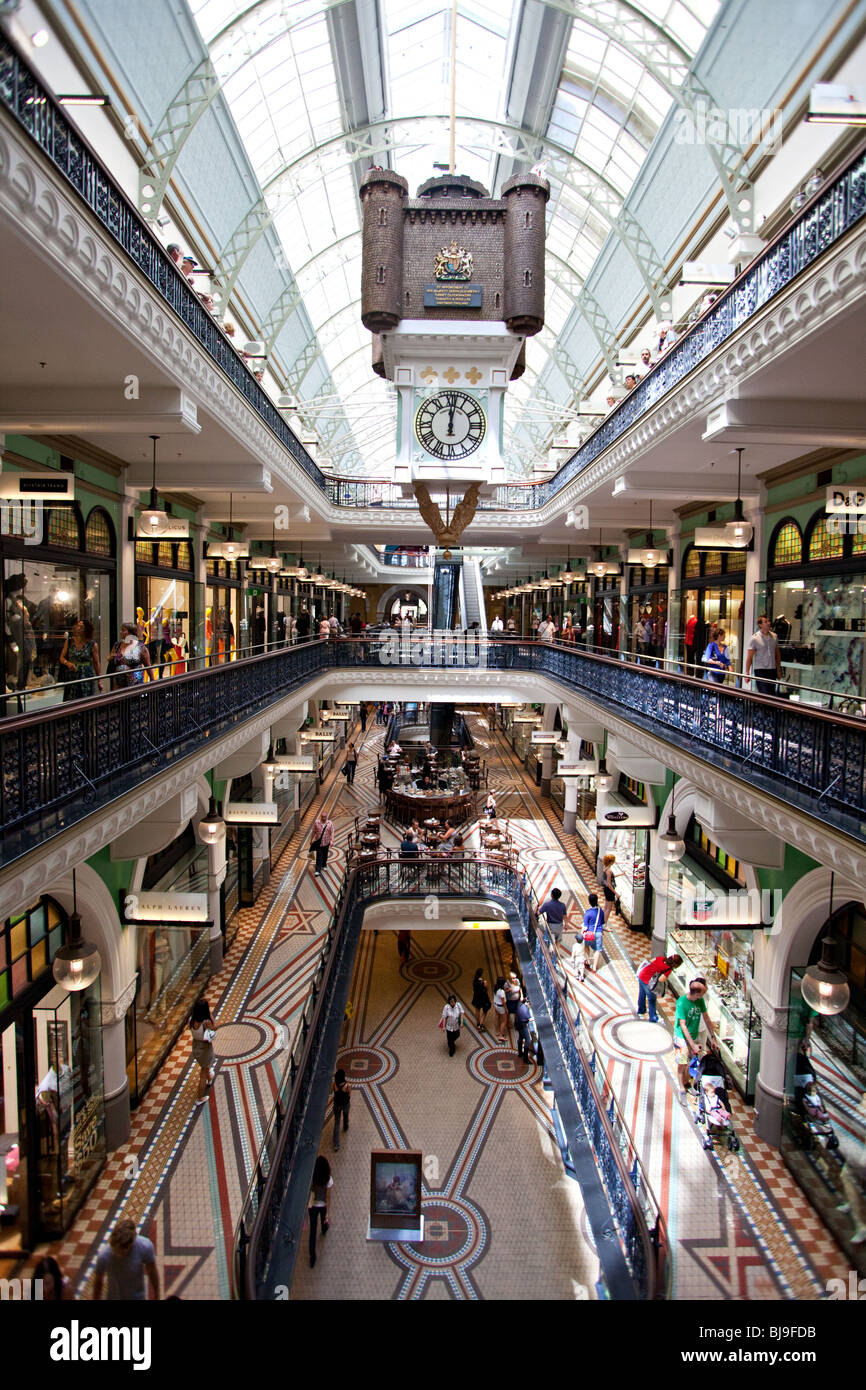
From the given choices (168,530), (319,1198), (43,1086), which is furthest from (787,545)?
(43,1086)

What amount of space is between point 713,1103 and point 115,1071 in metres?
7.32

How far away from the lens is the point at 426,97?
60.5 ft

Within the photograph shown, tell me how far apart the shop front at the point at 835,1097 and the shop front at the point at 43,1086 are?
7494 millimetres

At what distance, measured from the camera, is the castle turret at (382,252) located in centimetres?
1196

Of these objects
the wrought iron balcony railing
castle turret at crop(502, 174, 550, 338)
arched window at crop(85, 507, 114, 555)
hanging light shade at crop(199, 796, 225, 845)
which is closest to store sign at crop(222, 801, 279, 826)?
the wrought iron balcony railing

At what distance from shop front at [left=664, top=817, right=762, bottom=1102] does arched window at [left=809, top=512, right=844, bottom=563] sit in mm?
4095

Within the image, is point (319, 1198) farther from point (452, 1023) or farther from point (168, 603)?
point (168, 603)

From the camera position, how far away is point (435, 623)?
2292 cm

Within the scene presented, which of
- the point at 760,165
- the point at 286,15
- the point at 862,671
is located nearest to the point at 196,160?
the point at 286,15

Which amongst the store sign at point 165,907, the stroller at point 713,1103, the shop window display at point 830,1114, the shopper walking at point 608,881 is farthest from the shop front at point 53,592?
the shopper walking at point 608,881

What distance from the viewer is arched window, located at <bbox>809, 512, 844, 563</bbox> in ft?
30.1

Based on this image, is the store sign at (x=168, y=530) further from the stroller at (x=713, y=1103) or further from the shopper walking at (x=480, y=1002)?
the shopper walking at (x=480, y=1002)
